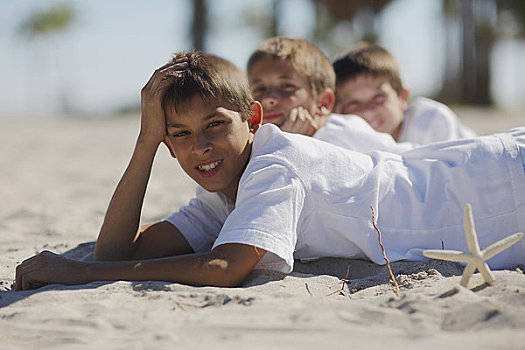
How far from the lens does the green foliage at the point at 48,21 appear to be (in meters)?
30.8

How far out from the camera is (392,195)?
274cm

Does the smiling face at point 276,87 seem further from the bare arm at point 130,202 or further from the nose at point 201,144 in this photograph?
the nose at point 201,144

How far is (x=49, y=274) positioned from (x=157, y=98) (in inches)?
35.4

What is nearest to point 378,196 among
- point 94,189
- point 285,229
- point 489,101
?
point 285,229

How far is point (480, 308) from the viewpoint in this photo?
184cm

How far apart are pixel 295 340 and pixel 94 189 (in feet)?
13.0

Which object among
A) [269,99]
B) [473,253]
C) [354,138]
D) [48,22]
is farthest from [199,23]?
[48,22]

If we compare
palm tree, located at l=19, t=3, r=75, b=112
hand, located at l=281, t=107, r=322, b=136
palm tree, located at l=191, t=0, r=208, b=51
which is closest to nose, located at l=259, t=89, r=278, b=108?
hand, located at l=281, t=107, r=322, b=136

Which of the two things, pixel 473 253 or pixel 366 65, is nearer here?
pixel 473 253

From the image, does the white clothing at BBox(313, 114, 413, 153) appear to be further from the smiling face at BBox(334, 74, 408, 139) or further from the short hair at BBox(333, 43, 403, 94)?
the short hair at BBox(333, 43, 403, 94)

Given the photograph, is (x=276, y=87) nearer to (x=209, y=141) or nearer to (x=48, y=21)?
(x=209, y=141)

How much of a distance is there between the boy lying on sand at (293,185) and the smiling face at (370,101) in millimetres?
1686

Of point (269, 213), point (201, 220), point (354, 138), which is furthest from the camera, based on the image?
point (354, 138)

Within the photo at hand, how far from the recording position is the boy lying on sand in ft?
8.10
